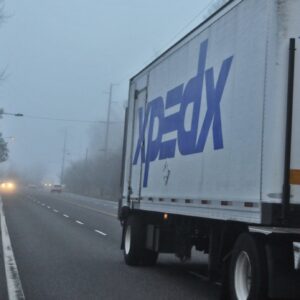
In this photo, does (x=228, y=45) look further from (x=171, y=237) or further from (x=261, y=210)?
(x=171, y=237)

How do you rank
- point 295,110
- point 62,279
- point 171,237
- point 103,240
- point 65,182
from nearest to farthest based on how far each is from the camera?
point 295,110 → point 62,279 → point 171,237 → point 103,240 → point 65,182

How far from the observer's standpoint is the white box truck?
7156 millimetres

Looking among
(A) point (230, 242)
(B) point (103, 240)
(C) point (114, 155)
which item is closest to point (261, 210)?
(A) point (230, 242)

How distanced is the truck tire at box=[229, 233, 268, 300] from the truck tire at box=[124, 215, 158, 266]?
560 cm

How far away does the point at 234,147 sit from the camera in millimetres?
8328

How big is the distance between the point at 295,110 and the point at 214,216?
2281mm

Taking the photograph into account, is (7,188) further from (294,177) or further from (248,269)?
(294,177)

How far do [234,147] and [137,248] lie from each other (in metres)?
5.88

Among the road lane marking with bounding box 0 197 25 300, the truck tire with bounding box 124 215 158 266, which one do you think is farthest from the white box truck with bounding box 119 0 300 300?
the road lane marking with bounding box 0 197 25 300

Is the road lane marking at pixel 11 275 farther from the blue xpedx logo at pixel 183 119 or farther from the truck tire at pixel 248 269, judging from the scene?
the truck tire at pixel 248 269

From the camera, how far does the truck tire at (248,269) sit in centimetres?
732

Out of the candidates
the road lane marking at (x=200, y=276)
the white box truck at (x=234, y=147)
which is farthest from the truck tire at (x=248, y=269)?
the road lane marking at (x=200, y=276)

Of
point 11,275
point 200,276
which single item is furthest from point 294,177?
point 11,275

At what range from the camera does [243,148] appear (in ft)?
26.3
